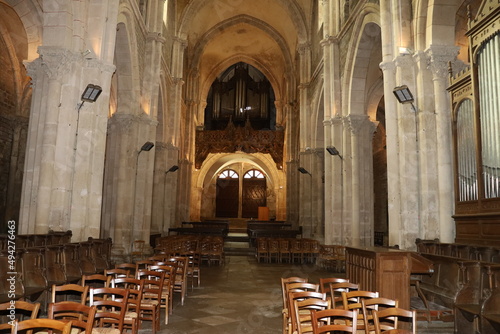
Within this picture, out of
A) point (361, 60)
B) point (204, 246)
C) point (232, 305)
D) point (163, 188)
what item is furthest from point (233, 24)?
point (232, 305)

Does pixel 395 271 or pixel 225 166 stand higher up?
pixel 225 166

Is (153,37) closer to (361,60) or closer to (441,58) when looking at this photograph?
(361,60)

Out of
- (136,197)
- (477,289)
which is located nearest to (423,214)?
(477,289)

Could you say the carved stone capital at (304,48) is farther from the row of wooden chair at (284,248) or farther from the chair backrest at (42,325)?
the chair backrest at (42,325)

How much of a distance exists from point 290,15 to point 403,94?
52.8 feet

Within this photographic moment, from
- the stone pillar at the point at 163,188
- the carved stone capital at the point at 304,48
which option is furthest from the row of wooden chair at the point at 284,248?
the carved stone capital at the point at 304,48

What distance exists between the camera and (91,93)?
30.5 feet

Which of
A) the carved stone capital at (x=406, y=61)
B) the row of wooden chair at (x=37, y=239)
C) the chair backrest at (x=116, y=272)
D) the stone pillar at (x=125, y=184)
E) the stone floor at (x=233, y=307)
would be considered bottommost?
the stone floor at (x=233, y=307)

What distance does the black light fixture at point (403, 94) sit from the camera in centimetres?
921

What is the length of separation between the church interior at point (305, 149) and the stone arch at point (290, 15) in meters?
0.06

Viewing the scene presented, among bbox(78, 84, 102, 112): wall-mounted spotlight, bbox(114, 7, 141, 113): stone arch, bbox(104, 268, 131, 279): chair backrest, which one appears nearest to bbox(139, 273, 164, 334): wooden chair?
bbox(104, 268, 131, 279): chair backrest

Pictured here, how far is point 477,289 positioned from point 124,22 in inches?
459

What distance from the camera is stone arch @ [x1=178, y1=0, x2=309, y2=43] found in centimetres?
2242

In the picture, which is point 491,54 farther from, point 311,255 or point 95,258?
point 311,255
